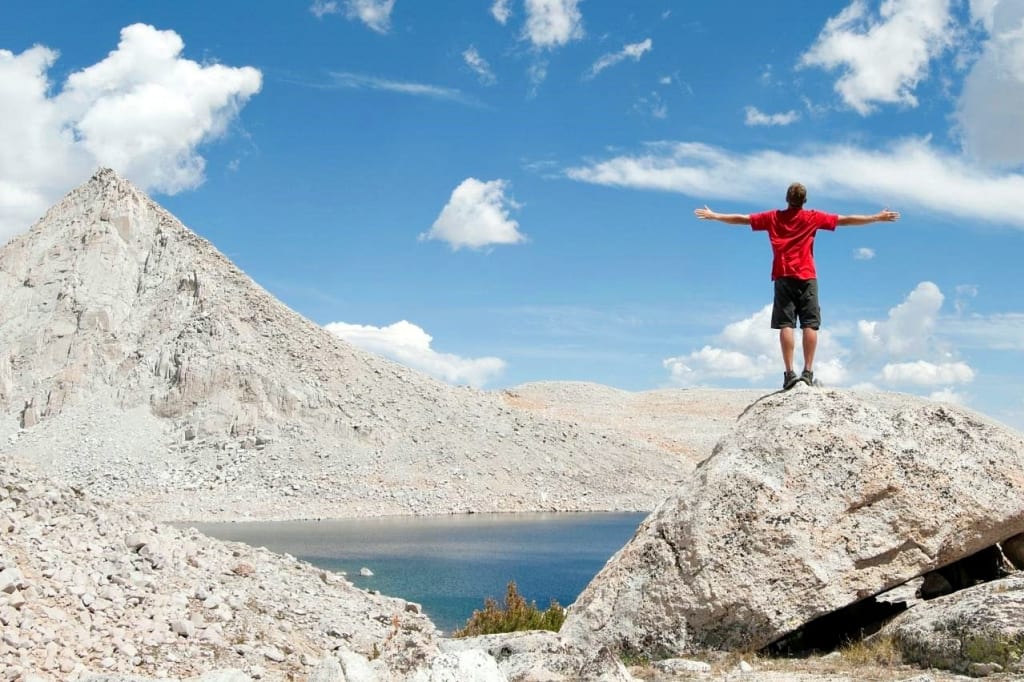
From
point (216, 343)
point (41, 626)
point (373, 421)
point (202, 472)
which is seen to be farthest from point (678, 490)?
point (216, 343)

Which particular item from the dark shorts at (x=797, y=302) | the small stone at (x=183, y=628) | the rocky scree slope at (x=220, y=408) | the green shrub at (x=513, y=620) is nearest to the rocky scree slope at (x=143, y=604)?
the small stone at (x=183, y=628)

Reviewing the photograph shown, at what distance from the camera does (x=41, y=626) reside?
11711 millimetres

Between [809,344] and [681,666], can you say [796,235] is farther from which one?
[681,666]

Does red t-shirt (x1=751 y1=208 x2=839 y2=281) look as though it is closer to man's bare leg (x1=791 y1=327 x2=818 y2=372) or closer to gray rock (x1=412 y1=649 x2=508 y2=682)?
man's bare leg (x1=791 y1=327 x2=818 y2=372)

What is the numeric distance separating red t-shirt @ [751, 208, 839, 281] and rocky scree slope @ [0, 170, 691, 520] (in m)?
40.6

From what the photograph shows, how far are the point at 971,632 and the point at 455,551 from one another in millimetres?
27127

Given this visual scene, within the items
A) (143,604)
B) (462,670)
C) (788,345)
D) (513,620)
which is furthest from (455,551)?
(462,670)

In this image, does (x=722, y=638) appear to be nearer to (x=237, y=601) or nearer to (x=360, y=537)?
(x=237, y=601)

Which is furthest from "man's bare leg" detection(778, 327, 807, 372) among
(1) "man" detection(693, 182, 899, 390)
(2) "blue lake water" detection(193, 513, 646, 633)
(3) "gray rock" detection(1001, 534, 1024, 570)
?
(2) "blue lake water" detection(193, 513, 646, 633)

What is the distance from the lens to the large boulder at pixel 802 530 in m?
8.84

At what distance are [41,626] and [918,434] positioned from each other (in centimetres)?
989

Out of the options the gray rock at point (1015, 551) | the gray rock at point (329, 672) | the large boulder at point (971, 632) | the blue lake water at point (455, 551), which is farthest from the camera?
the blue lake water at point (455, 551)

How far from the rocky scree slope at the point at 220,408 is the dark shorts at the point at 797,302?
40.4 m

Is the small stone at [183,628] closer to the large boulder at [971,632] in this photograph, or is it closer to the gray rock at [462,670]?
the gray rock at [462,670]
